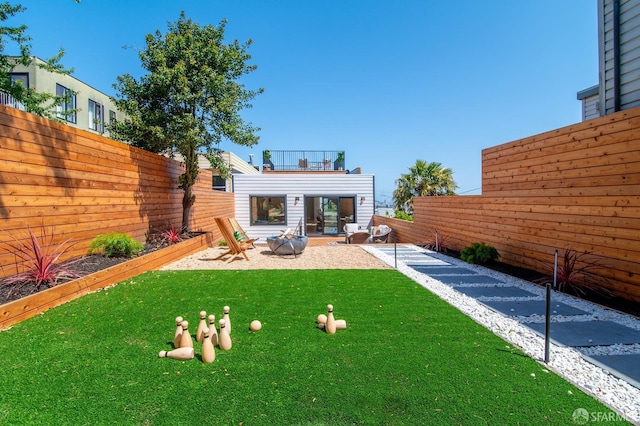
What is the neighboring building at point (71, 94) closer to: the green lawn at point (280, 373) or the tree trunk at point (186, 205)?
the tree trunk at point (186, 205)

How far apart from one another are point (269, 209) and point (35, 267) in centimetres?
1196

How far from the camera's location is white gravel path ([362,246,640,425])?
7.43 feet

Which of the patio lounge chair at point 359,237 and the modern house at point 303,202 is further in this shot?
the modern house at point 303,202

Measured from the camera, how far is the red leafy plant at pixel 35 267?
4.08 meters

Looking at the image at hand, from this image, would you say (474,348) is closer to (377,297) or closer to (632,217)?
(377,297)

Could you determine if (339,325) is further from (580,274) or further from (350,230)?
(350,230)

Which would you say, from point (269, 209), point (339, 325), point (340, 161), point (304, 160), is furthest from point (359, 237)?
point (339, 325)

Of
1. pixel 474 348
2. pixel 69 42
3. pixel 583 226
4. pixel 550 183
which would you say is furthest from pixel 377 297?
pixel 69 42

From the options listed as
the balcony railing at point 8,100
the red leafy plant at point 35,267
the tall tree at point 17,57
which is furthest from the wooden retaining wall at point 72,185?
the balcony railing at point 8,100

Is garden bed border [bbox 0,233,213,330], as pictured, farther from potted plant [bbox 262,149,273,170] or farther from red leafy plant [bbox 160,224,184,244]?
potted plant [bbox 262,149,273,170]

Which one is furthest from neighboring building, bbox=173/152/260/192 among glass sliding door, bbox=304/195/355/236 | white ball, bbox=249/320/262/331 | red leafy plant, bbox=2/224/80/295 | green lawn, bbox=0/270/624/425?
white ball, bbox=249/320/262/331

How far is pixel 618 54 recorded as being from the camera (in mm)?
5117

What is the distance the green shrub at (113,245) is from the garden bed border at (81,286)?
9.5 inches

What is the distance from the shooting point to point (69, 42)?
44.9ft
